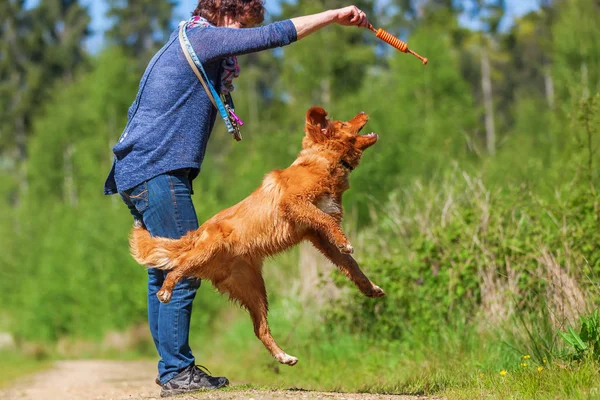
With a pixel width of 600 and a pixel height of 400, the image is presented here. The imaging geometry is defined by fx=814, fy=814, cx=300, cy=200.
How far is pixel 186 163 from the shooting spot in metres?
5.36

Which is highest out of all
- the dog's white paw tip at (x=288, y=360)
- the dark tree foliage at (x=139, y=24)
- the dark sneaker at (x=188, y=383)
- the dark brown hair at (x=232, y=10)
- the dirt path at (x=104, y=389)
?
the dark tree foliage at (x=139, y=24)

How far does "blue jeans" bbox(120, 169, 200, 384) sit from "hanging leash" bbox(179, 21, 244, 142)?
17.7 inches

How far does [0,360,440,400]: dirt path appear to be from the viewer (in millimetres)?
4997

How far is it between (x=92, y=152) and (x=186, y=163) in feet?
83.6

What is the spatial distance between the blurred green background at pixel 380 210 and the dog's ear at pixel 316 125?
187 centimetres

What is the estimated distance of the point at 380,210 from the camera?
11.9m

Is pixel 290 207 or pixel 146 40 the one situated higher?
pixel 146 40

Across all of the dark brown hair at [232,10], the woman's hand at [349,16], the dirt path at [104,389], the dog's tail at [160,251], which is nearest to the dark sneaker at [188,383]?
the dirt path at [104,389]

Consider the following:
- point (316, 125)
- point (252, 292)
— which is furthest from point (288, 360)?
point (316, 125)

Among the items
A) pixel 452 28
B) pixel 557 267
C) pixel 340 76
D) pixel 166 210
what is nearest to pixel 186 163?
pixel 166 210

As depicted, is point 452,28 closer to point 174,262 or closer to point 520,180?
point 520,180

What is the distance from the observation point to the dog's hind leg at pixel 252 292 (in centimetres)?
558

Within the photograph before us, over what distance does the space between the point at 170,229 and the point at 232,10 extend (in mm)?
1523

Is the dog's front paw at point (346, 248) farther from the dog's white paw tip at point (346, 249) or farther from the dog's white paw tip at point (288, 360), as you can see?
the dog's white paw tip at point (288, 360)
